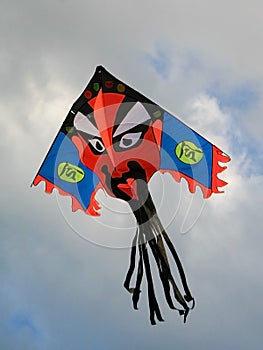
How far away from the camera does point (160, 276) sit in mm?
15047

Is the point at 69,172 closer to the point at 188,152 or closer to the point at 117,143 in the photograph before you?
the point at 117,143

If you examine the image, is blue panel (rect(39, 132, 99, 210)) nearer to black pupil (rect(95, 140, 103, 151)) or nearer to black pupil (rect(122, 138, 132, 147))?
black pupil (rect(95, 140, 103, 151))

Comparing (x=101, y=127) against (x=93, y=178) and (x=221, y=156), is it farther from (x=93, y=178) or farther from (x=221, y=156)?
(x=221, y=156)

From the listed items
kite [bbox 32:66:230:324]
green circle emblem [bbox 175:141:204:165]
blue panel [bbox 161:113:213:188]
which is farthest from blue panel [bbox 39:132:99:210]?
green circle emblem [bbox 175:141:204:165]

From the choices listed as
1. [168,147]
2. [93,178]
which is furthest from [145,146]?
[93,178]

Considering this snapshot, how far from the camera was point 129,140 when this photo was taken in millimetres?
16703

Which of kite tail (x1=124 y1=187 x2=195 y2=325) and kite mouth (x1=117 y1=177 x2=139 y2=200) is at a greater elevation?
→ kite mouth (x1=117 y1=177 x2=139 y2=200)

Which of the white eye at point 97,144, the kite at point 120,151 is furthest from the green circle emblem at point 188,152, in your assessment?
the white eye at point 97,144

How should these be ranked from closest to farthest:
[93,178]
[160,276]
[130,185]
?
[160,276] < [130,185] < [93,178]

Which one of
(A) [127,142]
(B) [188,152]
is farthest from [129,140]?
(B) [188,152]

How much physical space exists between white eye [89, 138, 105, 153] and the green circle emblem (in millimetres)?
2170

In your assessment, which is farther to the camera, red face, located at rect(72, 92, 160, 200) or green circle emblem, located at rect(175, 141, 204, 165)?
green circle emblem, located at rect(175, 141, 204, 165)

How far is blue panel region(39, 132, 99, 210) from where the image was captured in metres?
17.2

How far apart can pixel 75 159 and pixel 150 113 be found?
258 centimetres
